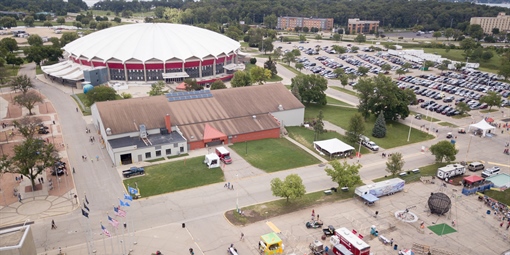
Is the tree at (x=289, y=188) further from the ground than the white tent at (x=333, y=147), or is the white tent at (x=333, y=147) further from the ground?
the tree at (x=289, y=188)

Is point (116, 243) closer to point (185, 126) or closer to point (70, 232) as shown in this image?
point (70, 232)

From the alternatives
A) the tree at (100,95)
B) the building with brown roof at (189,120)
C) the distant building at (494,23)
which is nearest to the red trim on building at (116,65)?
the tree at (100,95)

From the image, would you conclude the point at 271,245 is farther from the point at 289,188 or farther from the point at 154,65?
the point at 154,65

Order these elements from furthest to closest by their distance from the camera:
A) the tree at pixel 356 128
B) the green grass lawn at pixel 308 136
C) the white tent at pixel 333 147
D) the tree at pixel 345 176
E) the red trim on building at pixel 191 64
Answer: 1. the red trim on building at pixel 191 64
2. the green grass lawn at pixel 308 136
3. the tree at pixel 356 128
4. the white tent at pixel 333 147
5. the tree at pixel 345 176

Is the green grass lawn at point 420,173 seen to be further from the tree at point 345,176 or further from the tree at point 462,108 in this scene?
the tree at point 462,108

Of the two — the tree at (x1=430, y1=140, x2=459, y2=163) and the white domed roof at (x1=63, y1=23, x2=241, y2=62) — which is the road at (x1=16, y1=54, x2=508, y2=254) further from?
the white domed roof at (x1=63, y1=23, x2=241, y2=62)

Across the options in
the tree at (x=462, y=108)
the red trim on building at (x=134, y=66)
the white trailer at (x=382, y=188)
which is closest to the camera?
the white trailer at (x=382, y=188)

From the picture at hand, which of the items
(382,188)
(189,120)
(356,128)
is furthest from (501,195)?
(189,120)
